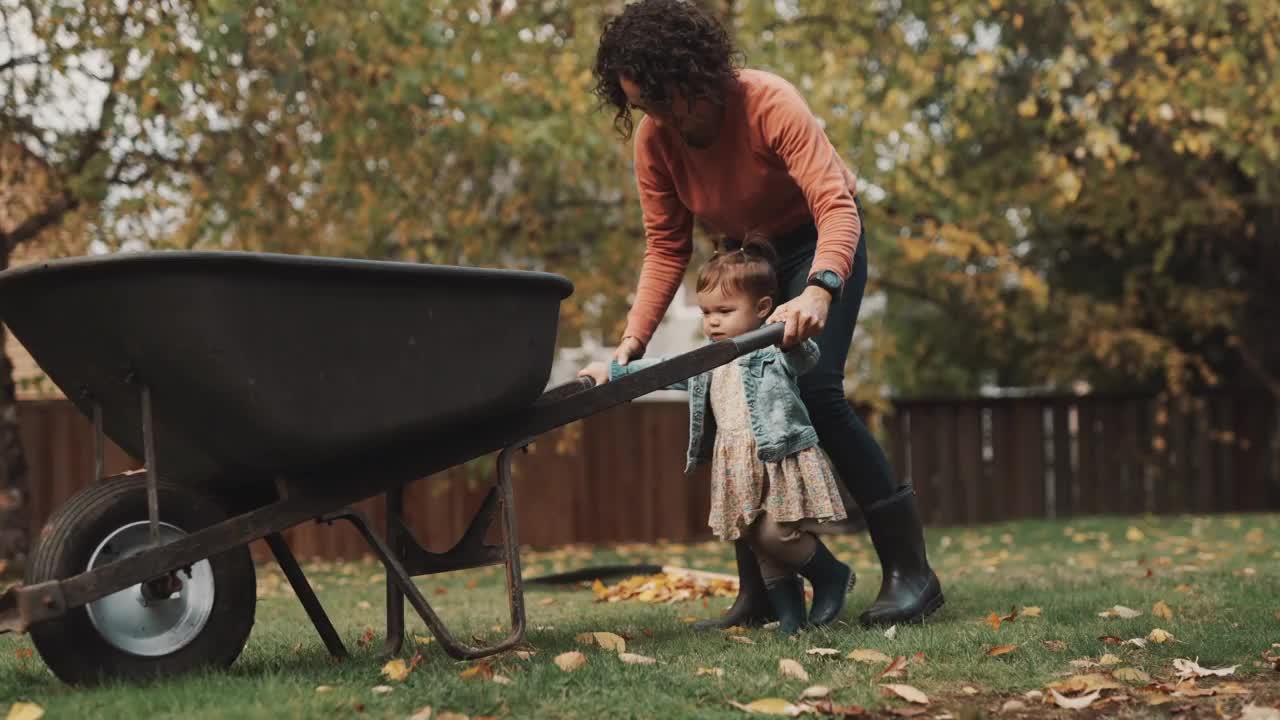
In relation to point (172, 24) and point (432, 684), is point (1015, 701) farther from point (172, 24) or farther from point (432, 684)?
point (172, 24)

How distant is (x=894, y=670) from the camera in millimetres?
2623

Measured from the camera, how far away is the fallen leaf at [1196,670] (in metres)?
2.62

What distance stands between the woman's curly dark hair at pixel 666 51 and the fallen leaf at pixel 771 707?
4.39ft

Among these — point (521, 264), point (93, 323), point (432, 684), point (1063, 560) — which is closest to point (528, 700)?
point (432, 684)

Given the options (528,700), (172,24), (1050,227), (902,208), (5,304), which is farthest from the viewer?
(1050,227)

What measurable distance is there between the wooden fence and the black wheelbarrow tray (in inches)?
282

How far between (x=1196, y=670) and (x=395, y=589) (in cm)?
166

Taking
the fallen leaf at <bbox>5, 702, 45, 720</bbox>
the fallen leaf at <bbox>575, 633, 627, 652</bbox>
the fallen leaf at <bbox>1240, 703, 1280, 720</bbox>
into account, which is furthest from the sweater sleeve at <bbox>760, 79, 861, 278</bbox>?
the fallen leaf at <bbox>5, 702, 45, 720</bbox>

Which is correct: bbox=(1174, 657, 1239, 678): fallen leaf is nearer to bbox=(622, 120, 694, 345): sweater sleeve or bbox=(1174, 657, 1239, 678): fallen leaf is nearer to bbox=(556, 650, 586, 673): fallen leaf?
bbox=(556, 650, 586, 673): fallen leaf

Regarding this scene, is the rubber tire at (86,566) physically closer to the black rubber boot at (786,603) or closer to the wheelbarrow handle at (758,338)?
the wheelbarrow handle at (758,338)

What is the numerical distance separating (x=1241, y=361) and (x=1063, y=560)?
7105 millimetres

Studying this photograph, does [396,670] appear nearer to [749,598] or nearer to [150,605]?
[150,605]

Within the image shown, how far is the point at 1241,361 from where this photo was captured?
1227 cm

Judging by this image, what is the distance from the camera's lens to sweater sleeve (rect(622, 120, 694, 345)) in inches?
133
